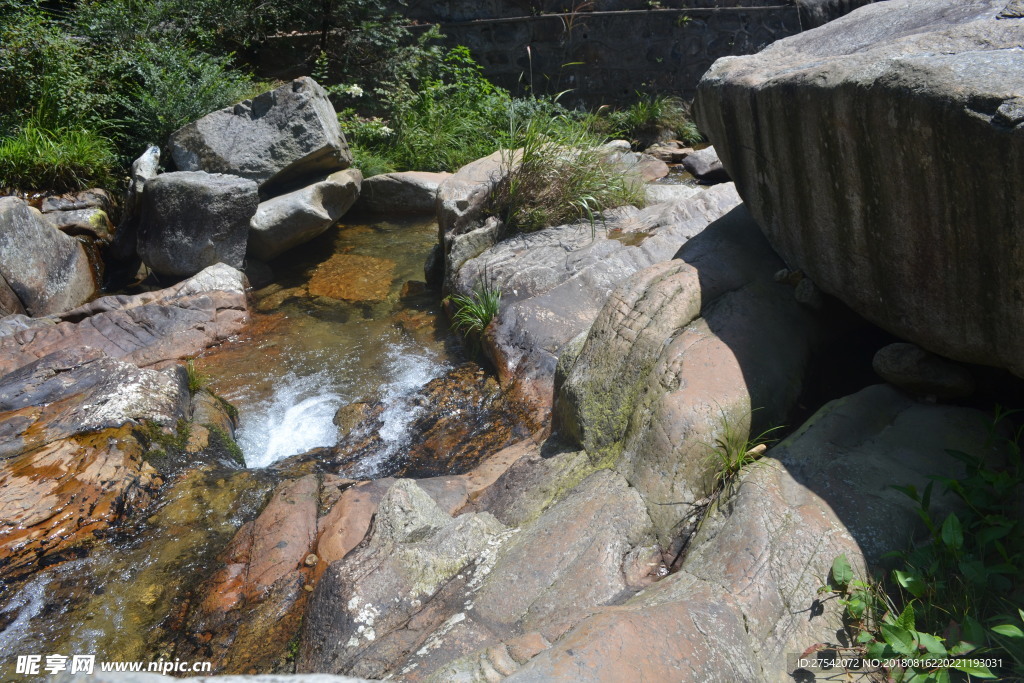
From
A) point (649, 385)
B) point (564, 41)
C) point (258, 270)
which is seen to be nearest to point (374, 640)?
point (649, 385)

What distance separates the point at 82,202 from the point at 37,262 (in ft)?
3.45

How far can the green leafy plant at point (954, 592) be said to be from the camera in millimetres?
1912

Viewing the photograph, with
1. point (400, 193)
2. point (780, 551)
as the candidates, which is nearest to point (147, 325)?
point (400, 193)

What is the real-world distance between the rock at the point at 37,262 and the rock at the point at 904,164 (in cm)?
551

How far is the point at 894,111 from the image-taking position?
2439 mm

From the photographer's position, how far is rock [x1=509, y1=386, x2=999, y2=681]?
6.37 ft

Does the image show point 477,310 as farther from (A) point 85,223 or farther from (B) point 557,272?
(A) point 85,223

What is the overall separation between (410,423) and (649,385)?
2.11m

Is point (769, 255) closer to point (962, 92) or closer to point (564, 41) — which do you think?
point (962, 92)

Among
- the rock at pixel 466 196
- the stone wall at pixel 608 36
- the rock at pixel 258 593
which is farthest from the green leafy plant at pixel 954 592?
the stone wall at pixel 608 36

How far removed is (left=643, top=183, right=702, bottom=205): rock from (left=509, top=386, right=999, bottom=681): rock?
3.93 metres

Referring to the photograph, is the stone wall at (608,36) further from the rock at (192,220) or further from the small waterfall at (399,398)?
the small waterfall at (399,398)

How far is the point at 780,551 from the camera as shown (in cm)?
227

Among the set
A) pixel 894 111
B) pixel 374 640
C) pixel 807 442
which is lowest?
pixel 374 640
